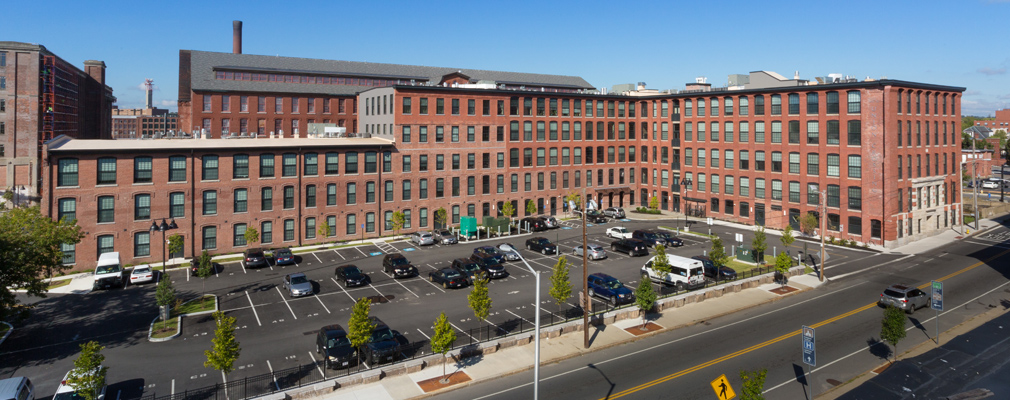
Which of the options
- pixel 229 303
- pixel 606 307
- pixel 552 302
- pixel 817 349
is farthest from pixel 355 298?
pixel 817 349

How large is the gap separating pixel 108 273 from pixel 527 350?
114 feet

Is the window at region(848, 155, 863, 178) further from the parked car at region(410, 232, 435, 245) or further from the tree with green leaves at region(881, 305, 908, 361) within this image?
the parked car at region(410, 232, 435, 245)

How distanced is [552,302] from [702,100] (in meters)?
48.4

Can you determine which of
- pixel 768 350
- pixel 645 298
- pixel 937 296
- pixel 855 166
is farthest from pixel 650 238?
pixel 768 350

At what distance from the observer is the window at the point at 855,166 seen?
5985cm

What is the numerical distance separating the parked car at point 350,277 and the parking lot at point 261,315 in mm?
591

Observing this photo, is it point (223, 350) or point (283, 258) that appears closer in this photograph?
point (223, 350)

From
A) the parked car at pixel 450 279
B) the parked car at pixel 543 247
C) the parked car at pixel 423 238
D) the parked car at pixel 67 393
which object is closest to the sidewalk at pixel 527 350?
the parked car at pixel 67 393

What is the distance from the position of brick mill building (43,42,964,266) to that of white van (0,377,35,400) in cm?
3042

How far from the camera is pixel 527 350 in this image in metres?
29.9

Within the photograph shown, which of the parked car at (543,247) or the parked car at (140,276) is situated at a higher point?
the parked car at (543,247)

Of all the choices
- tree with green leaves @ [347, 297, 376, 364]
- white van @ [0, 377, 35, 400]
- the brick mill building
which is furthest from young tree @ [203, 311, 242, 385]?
the brick mill building

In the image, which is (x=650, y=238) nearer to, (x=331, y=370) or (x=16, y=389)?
(x=331, y=370)

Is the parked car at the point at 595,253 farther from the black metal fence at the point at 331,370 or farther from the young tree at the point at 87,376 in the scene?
the young tree at the point at 87,376
